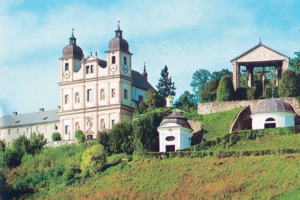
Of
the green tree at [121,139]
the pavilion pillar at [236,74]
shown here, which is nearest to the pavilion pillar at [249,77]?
the pavilion pillar at [236,74]

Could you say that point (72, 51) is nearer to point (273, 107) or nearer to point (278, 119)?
point (273, 107)

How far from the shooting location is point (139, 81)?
3332 inches

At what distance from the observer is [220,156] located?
5728 centimetres

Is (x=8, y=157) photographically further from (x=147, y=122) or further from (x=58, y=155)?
(x=147, y=122)

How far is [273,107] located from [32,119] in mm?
37057

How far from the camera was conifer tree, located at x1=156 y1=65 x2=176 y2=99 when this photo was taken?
276ft

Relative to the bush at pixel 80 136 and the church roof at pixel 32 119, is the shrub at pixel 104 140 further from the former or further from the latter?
the church roof at pixel 32 119

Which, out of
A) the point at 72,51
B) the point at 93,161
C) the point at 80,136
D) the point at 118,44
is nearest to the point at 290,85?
the point at 93,161

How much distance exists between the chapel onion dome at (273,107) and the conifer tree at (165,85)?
20.1 m

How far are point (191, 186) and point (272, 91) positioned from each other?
1739 cm

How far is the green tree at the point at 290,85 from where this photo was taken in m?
68.5

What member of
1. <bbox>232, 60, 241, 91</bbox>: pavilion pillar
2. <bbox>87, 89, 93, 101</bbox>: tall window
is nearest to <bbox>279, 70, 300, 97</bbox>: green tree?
<bbox>232, 60, 241, 91</bbox>: pavilion pillar

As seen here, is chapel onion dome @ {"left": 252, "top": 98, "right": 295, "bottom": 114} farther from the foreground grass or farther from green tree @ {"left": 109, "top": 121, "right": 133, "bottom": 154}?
green tree @ {"left": 109, "top": 121, "right": 133, "bottom": 154}

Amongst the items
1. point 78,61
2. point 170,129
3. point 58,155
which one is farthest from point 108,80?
point 170,129
